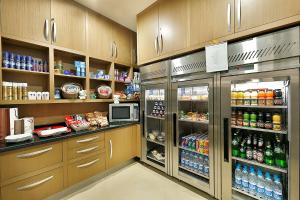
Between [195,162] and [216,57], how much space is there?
53.6 inches

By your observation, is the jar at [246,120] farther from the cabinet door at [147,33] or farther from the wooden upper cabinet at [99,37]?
the wooden upper cabinet at [99,37]

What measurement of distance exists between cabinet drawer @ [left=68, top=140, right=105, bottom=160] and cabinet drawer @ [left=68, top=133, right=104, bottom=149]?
44 millimetres

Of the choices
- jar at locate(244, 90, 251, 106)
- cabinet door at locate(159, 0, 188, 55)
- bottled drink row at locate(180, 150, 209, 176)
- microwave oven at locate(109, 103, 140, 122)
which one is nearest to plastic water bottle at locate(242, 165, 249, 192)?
bottled drink row at locate(180, 150, 209, 176)

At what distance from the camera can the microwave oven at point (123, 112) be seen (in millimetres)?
2678

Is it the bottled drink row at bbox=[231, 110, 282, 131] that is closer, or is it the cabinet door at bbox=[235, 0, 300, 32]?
the cabinet door at bbox=[235, 0, 300, 32]

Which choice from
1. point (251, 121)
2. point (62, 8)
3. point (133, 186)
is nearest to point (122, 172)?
point (133, 186)

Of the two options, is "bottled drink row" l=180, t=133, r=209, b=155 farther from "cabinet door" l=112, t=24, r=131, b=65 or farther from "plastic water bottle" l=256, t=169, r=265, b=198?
"cabinet door" l=112, t=24, r=131, b=65

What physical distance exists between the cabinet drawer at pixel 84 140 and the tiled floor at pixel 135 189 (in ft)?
2.07

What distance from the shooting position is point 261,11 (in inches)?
53.2

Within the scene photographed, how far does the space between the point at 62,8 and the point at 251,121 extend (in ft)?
8.97

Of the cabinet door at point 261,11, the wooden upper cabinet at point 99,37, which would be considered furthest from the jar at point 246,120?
the wooden upper cabinet at point 99,37

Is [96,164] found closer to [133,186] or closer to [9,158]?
[133,186]

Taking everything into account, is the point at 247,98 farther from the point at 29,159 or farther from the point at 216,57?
the point at 29,159

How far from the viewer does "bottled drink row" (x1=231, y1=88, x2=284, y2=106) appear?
55.4 inches
